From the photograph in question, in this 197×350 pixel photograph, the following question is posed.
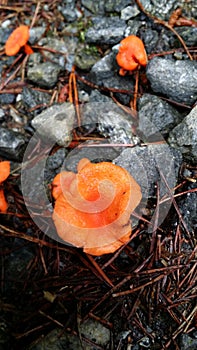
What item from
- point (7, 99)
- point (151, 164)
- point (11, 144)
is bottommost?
point (151, 164)

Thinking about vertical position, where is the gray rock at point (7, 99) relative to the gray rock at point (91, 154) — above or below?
above

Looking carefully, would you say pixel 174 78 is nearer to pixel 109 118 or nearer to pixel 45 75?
pixel 109 118

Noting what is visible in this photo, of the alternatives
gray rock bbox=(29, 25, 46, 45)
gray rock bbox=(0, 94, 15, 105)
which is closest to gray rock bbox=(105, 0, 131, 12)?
gray rock bbox=(29, 25, 46, 45)

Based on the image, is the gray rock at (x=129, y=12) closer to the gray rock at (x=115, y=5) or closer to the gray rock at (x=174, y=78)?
the gray rock at (x=115, y=5)

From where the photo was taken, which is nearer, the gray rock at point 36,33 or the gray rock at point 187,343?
the gray rock at point 187,343

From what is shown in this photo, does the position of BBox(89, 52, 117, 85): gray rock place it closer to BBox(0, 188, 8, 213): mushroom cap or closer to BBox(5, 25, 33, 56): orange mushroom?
BBox(5, 25, 33, 56): orange mushroom

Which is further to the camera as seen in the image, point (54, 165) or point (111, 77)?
point (111, 77)

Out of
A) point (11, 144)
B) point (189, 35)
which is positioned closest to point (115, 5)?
point (189, 35)

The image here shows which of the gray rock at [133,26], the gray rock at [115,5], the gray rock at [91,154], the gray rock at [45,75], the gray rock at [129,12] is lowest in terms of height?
the gray rock at [91,154]

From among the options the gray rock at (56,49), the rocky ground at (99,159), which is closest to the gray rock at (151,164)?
the rocky ground at (99,159)
